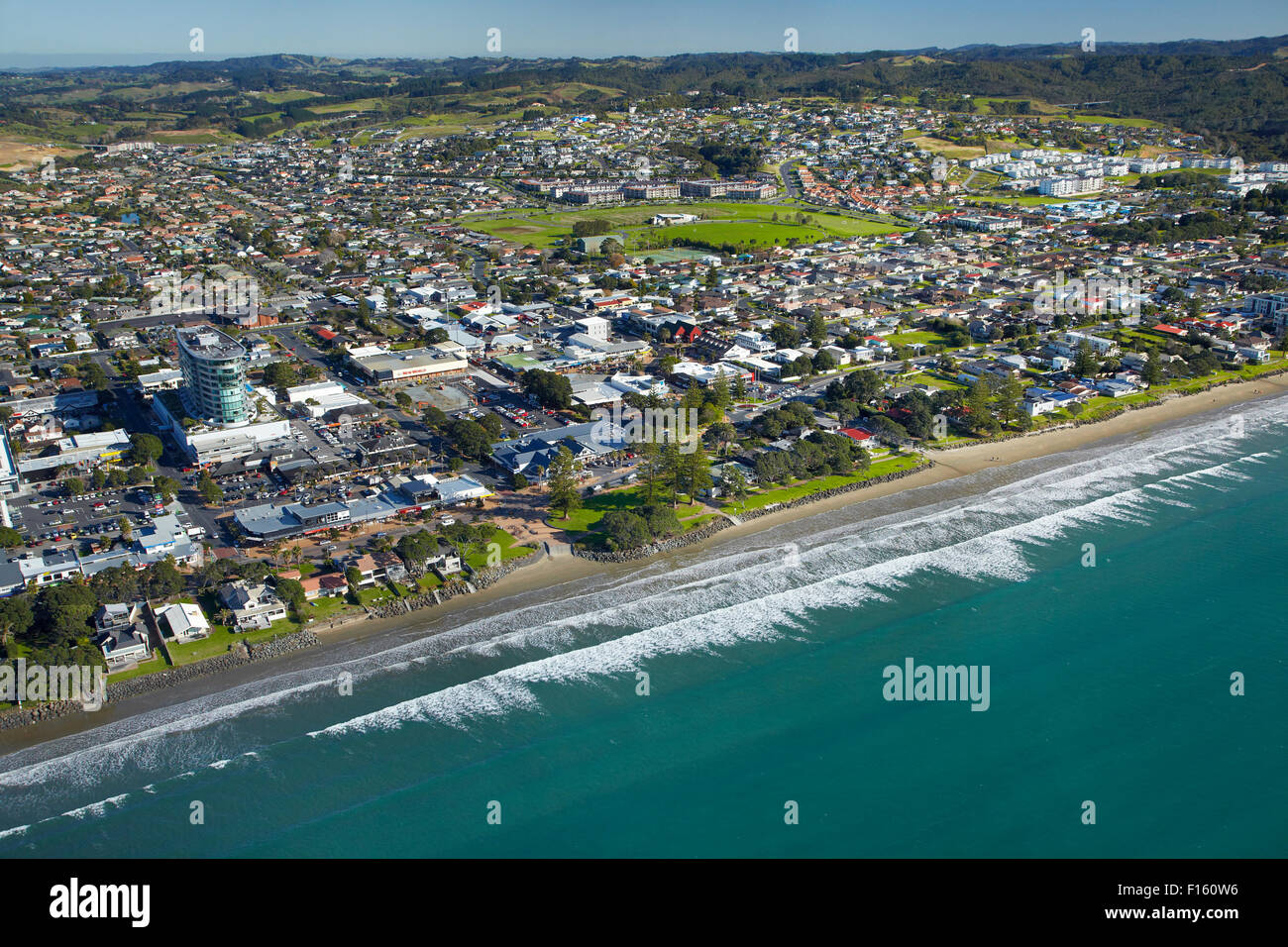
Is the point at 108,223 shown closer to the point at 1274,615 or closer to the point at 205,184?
the point at 205,184

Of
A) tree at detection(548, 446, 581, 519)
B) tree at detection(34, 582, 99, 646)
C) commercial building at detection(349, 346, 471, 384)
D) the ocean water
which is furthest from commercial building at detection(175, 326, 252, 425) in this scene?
the ocean water

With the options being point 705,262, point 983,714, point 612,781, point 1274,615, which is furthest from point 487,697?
point 705,262

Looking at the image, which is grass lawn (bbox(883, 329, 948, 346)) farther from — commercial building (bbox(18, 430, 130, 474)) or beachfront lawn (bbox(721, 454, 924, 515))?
commercial building (bbox(18, 430, 130, 474))

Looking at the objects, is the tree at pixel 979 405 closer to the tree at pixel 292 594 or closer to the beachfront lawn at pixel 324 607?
the beachfront lawn at pixel 324 607

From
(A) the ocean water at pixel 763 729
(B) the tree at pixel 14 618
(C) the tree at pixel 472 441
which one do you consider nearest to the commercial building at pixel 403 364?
(C) the tree at pixel 472 441

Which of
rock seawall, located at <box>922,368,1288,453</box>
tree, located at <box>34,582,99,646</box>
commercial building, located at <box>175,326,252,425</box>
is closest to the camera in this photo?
tree, located at <box>34,582,99,646</box>
